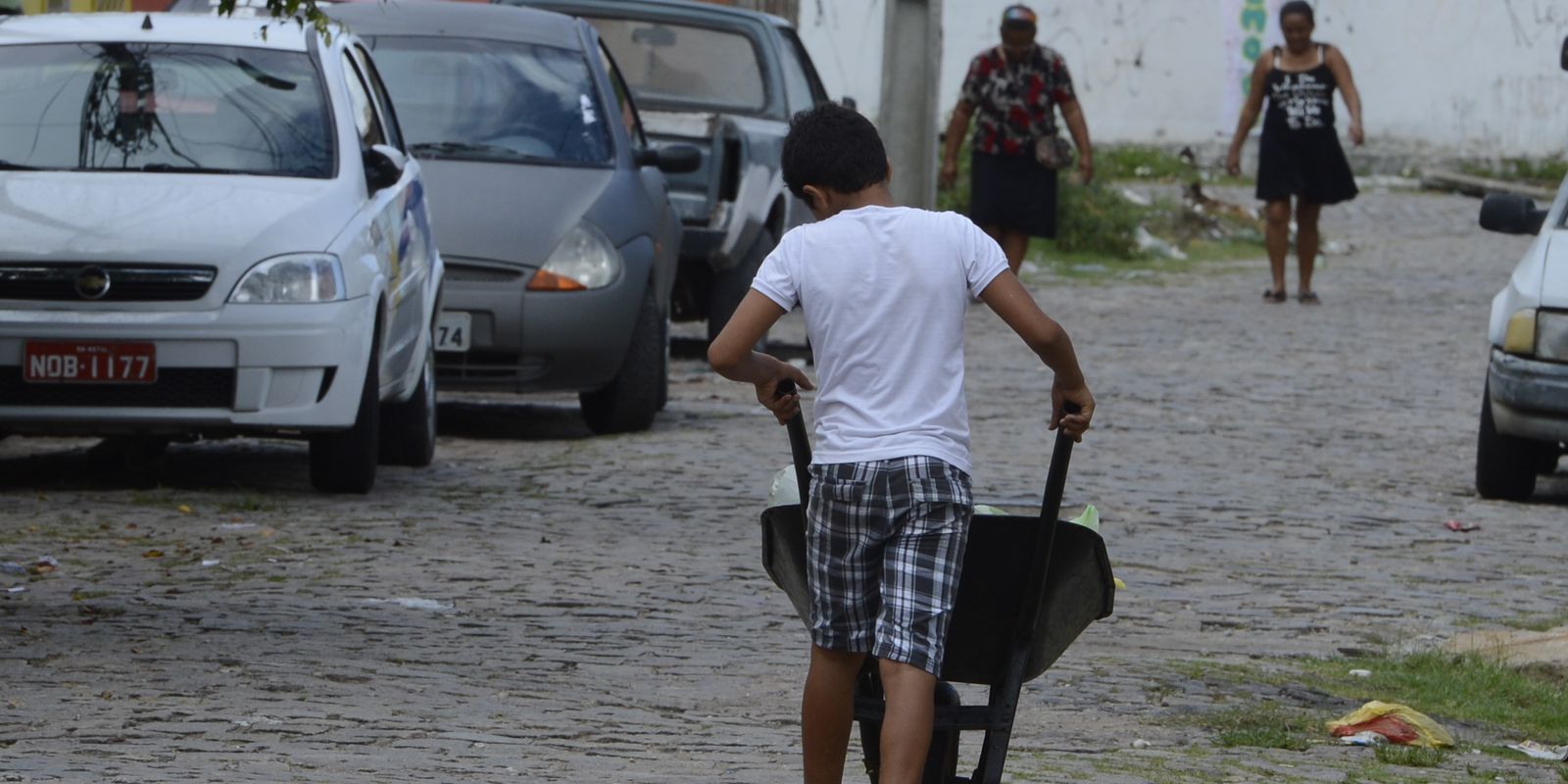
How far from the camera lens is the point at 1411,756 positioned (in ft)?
17.4

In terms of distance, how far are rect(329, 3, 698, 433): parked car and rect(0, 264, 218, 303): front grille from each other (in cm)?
225

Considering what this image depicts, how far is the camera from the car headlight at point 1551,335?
9.03 m

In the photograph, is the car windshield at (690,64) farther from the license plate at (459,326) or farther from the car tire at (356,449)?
the car tire at (356,449)

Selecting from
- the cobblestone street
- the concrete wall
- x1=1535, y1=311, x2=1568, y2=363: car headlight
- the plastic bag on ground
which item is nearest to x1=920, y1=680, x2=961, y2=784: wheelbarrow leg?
A: the cobblestone street

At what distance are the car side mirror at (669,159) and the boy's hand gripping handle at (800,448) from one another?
6.93 metres

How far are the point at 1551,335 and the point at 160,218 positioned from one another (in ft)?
15.7

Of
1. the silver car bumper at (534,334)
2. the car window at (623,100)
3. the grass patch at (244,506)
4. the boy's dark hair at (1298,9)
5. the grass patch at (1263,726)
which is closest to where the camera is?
the grass patch at (1263,726)

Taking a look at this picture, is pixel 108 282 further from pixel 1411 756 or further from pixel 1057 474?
pixel 1057 474

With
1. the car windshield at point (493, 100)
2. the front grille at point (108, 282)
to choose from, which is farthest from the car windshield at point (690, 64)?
the front grille at point (108, 282)

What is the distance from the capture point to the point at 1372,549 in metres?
8.30

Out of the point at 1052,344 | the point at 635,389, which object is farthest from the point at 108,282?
the point at 1052,344

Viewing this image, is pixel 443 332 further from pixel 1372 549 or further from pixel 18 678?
pixel 18 678

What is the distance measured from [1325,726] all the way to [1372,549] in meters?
2.83

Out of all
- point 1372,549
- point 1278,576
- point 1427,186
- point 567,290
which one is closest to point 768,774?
point 1278,576
